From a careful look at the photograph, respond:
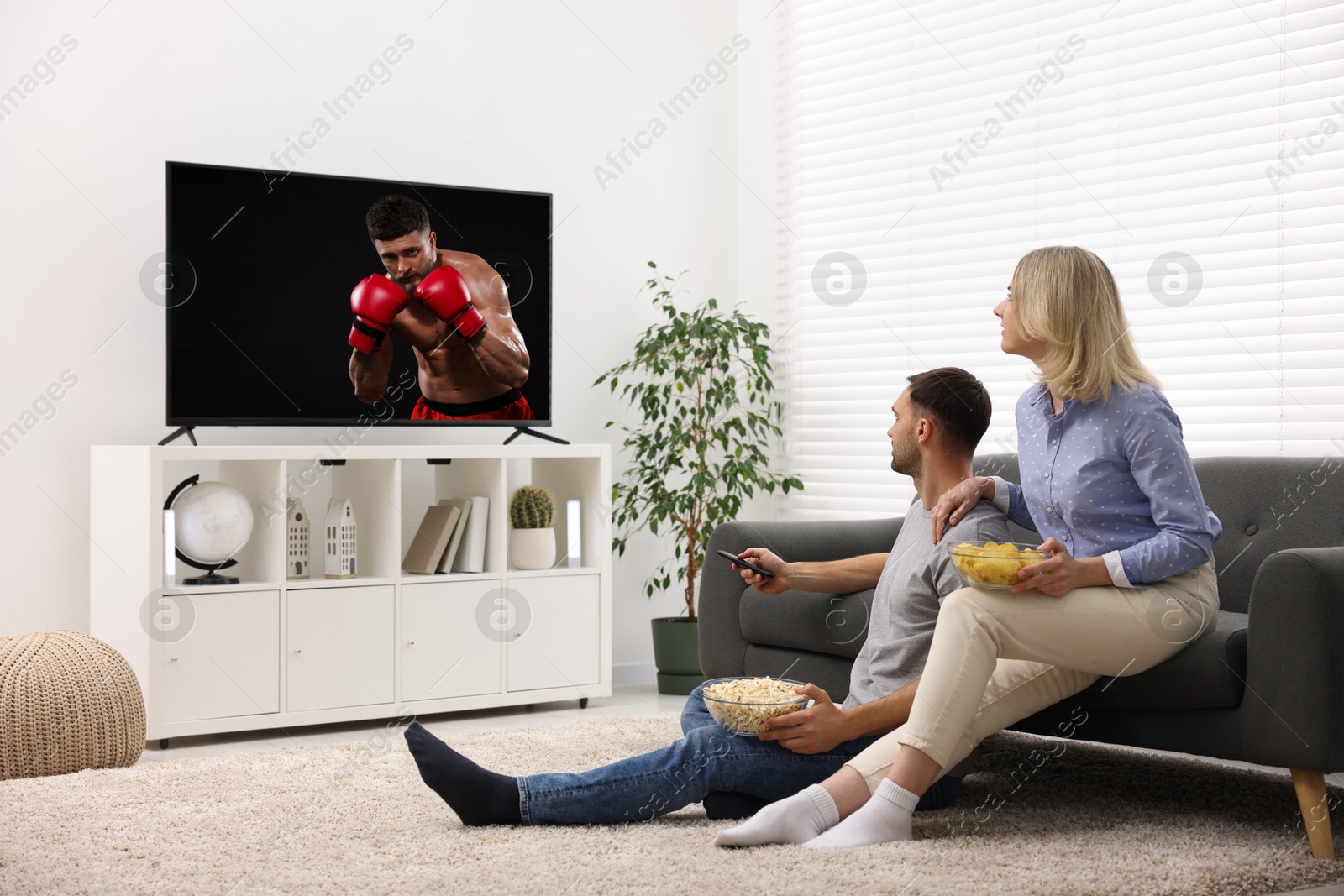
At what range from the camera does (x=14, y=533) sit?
362 centimetres

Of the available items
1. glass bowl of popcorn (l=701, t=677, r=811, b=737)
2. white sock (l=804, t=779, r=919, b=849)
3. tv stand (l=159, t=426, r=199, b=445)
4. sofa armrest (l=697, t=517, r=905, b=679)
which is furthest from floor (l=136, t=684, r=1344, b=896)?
glass bowl of popcorn (l=701, t=677, r=811, b=737)

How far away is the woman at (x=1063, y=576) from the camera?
2049mm

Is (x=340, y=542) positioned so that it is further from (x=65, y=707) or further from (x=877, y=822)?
(x=877, y=822)

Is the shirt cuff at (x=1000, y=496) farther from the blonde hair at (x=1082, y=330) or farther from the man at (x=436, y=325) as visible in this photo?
the man at (x=436, y=325)

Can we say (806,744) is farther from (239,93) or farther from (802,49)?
(802,49)

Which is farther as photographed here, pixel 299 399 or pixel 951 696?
pixel 299 399

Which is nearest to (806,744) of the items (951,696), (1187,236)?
(951,696)

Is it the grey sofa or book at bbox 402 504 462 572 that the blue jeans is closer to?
the grey sofa

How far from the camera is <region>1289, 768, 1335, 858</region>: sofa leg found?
2.09 metres

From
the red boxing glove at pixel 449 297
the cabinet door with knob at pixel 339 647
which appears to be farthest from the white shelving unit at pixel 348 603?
the red boxing glove at pixel 449 297

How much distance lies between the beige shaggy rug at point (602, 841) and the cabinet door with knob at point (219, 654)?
1.49ft

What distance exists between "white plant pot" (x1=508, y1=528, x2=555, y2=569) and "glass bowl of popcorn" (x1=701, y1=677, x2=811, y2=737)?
1.87m

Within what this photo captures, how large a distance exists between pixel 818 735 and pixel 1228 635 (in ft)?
2.42

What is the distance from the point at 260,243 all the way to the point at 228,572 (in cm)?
99
